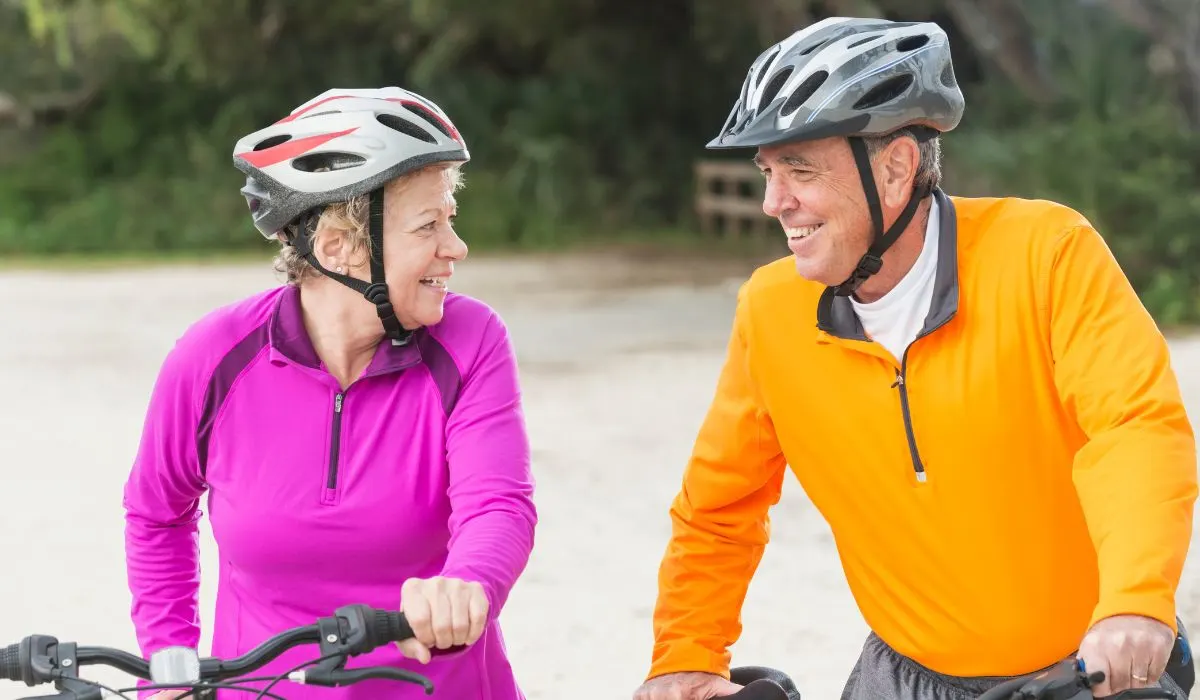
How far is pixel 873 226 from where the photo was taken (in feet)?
10.4

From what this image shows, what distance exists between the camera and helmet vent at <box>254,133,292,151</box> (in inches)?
128

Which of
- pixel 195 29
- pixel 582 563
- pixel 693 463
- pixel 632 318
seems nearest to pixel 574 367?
pixel 632 318

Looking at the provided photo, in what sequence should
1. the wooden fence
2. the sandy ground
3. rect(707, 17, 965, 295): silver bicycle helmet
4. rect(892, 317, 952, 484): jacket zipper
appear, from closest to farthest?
1. rect(892, 317, 952, 484): jacket zipper
2. rect(707, 17, 965, 295): silver bicycle helmet
3. the sandy ground
4. the wooden fence

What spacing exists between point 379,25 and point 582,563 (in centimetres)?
1980

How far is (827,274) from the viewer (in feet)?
10.3

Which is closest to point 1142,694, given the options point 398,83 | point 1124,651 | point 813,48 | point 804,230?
point 1124,651

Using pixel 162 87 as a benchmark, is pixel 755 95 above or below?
above

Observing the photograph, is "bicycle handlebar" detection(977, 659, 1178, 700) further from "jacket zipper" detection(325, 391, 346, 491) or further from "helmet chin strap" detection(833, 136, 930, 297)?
"jacket zipper" detection(325, 391, 346, 491)

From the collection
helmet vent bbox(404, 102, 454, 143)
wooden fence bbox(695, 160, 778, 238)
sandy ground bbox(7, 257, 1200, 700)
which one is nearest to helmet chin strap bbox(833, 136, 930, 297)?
helmet vent bbox(404, 102, 454, 143)

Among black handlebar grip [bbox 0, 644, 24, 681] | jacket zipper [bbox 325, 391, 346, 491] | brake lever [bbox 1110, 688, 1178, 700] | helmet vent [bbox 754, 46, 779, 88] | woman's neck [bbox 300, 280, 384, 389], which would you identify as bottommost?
brake lever [bbox 1110, 688, 1178, 700]

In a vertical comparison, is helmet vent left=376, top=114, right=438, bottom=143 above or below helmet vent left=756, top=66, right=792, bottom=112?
below

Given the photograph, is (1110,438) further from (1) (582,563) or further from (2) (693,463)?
(1) (582,563)

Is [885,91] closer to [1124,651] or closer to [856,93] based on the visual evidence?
[856,93]

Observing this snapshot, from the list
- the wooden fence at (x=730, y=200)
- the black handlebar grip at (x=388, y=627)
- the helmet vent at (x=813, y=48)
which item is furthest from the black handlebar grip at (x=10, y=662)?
the wooden fence at (x=730, y=200)
